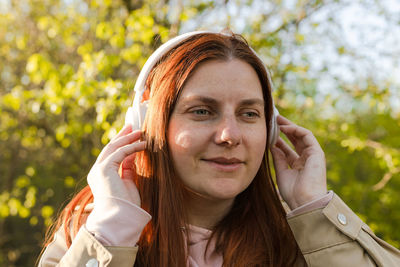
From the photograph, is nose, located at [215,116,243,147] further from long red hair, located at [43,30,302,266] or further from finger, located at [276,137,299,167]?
finger, located at [276,137,299,167]

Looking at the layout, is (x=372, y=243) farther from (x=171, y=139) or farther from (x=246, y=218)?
(x=171, y=139)

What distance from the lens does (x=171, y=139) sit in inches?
63.7

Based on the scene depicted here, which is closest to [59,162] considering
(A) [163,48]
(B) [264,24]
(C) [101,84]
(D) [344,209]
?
(C) [101,84]

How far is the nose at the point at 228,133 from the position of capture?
155 cm

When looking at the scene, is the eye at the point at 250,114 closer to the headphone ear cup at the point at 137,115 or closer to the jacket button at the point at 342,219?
the headphone ear cup at the point at 137,115

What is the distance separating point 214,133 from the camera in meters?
1.58

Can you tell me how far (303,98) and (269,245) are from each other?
2.51 metres

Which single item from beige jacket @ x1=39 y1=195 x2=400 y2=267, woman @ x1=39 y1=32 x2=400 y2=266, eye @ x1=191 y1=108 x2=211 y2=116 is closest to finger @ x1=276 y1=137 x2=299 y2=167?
woman @ x1=39 y1=32 x2=400 y2=266

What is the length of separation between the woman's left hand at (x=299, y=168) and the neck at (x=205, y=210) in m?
0.31

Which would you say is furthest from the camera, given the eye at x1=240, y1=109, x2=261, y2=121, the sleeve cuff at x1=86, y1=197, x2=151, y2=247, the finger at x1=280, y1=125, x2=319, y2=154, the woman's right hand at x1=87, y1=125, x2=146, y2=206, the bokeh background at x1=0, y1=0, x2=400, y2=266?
the bokeh background at x1=0, y1=0, x2=400, y2=266

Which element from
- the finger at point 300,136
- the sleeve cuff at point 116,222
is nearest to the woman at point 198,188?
the sleeve cuff at point 116,222

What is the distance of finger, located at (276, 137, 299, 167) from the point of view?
2004mm

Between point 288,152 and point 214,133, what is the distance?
630mm

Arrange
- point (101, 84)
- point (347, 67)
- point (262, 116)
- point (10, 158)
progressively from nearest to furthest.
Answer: point (262, 116)
point (101, 84)
point (347, 67)
point (10, 158)
